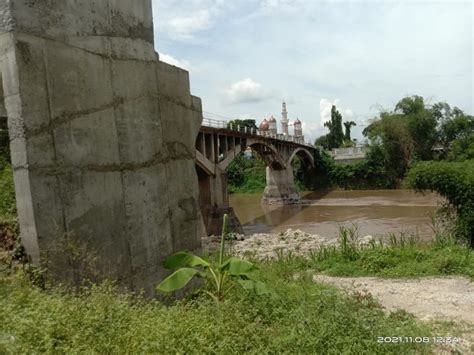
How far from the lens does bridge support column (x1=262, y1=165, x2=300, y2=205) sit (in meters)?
35.0

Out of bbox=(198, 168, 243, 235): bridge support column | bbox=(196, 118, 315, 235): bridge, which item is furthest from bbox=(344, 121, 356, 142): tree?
bbox=(198, 168, 243, 235): bridge support column

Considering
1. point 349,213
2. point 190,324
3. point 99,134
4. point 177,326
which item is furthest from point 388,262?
point 349,213

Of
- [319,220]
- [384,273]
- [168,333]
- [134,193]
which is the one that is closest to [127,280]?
[134,193]

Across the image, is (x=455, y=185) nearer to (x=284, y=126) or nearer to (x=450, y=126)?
(x=450, y=126)

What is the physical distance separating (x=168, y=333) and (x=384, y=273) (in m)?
5.85

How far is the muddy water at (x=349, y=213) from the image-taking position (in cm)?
2023

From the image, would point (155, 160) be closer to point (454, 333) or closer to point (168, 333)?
point (168, 333)

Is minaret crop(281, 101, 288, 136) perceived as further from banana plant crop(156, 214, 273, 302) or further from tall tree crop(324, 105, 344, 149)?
banana plant crop(156, 214, 273, 302)

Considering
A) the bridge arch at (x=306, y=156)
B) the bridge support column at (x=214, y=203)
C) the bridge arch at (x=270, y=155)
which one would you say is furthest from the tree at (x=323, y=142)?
the bridge support column at (x=214, y=203)

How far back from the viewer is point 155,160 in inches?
157

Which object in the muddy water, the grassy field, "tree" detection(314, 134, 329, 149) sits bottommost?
the muddy water

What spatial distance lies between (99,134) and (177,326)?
170cm

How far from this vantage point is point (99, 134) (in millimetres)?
3393

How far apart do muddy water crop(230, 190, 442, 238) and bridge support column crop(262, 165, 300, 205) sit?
3.67ft
